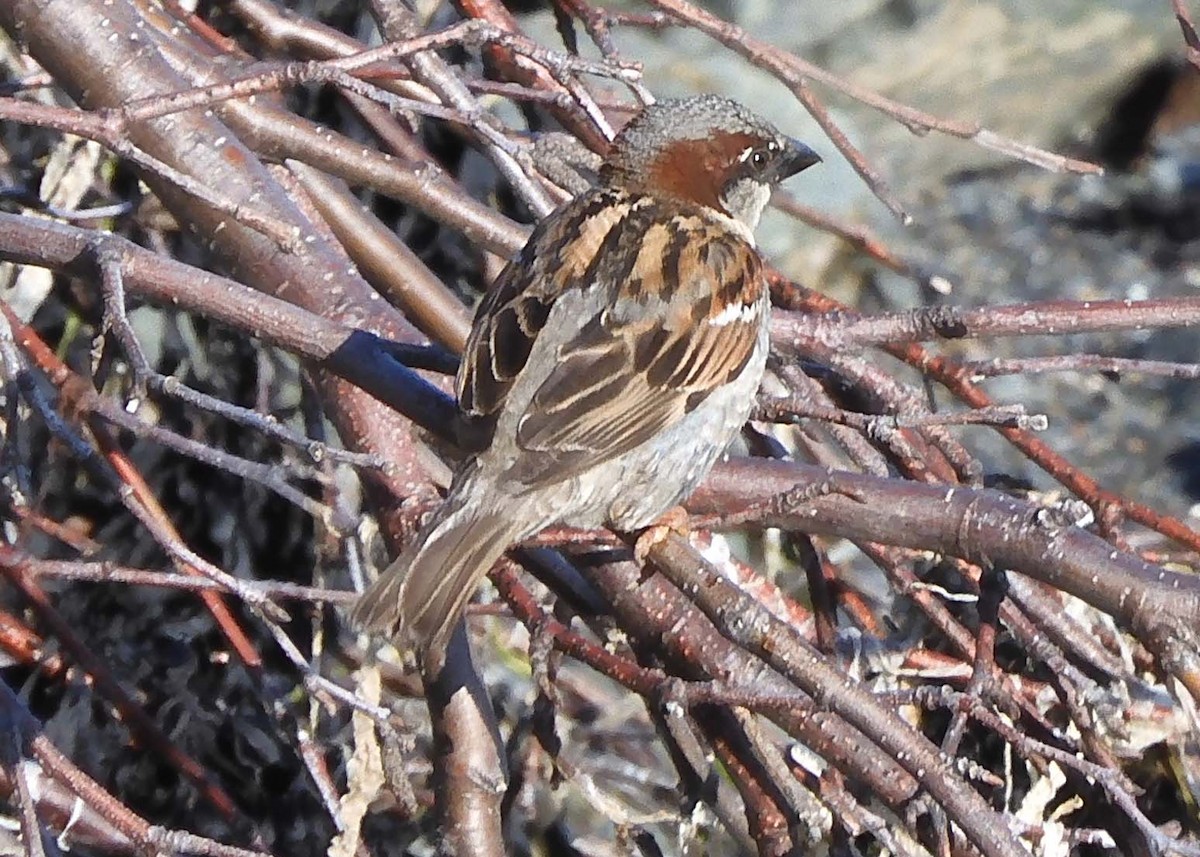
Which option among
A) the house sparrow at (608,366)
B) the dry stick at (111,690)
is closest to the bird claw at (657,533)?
the house sparrow at (608,366)

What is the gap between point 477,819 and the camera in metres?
2.30

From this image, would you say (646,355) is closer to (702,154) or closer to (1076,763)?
(702,154)

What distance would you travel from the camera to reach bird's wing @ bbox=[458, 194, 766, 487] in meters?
2.41

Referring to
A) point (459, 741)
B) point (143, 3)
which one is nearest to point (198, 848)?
point (459, 741)

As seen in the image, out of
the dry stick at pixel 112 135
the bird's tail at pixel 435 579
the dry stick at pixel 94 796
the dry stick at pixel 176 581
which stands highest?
the dry stick at pixel 112 135

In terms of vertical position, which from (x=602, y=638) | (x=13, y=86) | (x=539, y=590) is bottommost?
(x=539, y=590)

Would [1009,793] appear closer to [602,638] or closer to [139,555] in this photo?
[602,638]

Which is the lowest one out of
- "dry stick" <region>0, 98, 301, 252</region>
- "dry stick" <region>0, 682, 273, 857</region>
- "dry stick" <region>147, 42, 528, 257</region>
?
"dry stick" <region>0, 682, 273, 857</region>

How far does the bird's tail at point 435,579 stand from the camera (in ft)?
6.98

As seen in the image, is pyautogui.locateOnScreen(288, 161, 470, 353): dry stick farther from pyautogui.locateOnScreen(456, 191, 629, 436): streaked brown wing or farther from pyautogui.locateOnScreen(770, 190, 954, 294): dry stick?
pyautogui.locateOnScreen(770, 190, 954, 294): dry stick

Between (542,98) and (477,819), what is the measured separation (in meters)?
0.96

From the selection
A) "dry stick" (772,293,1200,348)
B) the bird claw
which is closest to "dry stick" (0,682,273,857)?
the bird claw

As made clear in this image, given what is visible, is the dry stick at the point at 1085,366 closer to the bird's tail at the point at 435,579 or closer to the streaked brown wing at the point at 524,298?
the streaked brown wing at the point at 524,298

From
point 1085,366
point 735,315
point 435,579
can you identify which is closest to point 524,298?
point 735,315
